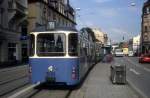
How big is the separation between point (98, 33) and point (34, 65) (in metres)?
161

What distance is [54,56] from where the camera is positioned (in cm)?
1716

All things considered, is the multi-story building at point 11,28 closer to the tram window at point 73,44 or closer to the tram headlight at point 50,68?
the tram window at point 73,44

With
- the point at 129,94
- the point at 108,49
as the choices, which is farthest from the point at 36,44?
the point at 108,49

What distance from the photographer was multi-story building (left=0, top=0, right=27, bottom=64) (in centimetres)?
5034

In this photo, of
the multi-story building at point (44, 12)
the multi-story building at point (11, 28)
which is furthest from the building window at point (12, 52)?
the multi-story building at point (44, 12)

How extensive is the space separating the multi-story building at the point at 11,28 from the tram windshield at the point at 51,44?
32.1 meters

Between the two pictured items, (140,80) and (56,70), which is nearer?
(56,70)

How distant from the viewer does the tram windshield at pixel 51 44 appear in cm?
1722

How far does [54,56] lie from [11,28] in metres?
37.6

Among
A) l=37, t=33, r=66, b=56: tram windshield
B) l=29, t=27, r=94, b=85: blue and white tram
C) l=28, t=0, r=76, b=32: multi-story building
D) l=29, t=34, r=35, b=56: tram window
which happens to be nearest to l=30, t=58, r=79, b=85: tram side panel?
l=29, t=27, r=94, b=85: blue and white tram

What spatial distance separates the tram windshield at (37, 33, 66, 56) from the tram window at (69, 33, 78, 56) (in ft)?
0.88

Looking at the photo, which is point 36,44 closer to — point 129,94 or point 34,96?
point 34,96

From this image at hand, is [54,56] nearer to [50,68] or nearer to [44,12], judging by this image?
[50,68]

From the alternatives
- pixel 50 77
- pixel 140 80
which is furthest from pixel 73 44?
pixel 140 80
